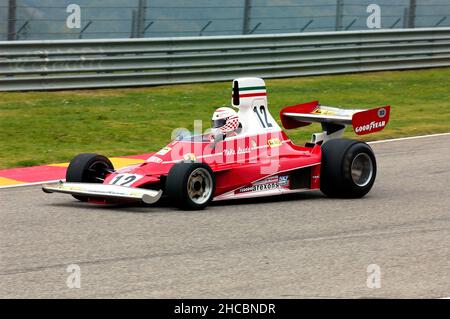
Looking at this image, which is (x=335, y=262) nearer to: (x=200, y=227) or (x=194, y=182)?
(x=200, y=227)

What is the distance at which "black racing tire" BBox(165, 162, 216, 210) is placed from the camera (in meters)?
9.86

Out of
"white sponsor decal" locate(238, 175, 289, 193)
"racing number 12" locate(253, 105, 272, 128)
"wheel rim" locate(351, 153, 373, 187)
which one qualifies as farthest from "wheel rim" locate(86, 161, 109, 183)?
"wheel rim" locate(351, 153, 373, 187)

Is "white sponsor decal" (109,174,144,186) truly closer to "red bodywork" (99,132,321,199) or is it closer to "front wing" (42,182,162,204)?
"red bodywork" (99,132,321,199)

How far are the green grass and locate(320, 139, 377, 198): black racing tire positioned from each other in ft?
12.9

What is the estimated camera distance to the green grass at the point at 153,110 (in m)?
14.9

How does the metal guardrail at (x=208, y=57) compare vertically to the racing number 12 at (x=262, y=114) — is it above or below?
above

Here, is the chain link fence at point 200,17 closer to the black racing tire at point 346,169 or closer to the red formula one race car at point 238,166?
the red formula one race car at point 238,166

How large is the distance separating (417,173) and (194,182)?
388cm

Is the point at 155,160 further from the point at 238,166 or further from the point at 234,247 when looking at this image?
the point at 234,247

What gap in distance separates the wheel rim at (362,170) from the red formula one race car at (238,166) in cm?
1

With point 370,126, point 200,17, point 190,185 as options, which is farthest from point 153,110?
point 190,185

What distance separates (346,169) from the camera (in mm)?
11062

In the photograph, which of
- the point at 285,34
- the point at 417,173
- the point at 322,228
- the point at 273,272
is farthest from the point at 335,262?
the point at 285,34

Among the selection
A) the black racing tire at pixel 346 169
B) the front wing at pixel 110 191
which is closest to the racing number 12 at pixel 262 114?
the black racing tire at pixel 346 169
